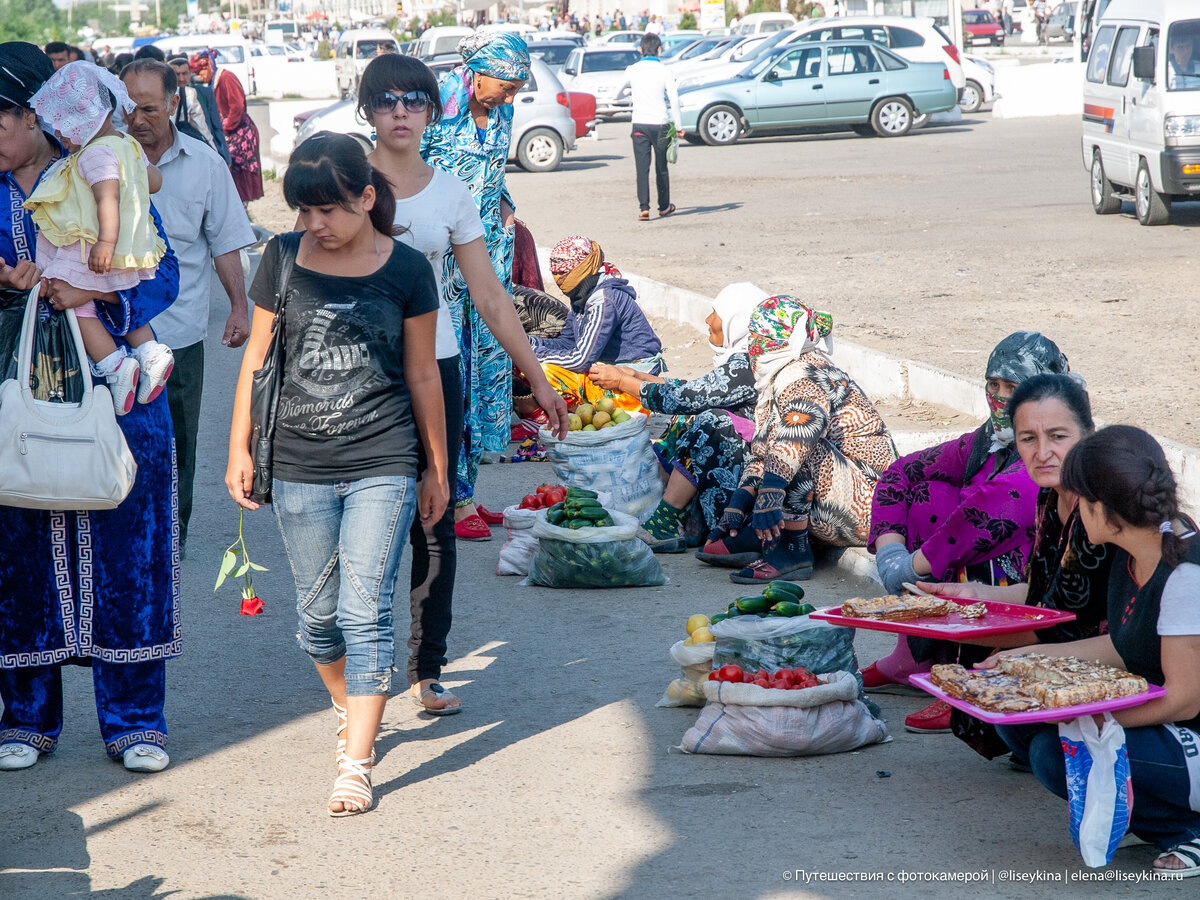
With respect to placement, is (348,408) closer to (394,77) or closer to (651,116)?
(394,77)

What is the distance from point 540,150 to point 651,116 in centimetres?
688

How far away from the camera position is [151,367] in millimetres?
3768

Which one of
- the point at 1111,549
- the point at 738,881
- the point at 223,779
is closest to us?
the point at 738,881

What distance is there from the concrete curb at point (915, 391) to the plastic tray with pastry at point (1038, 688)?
2200 mm

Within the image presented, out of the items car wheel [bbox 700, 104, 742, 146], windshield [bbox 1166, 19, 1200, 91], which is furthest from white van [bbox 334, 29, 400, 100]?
windshield [bbox 1166, 19, 1200, 91]

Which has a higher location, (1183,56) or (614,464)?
(1183,56)

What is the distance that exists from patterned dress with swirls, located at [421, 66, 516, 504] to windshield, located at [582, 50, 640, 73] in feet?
84.1

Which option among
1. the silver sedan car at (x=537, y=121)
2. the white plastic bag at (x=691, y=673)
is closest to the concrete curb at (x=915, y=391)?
the white plastic bag at (x=691, y=673)

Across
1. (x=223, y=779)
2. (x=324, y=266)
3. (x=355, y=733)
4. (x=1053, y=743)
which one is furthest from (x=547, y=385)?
(x=1053, y=743)

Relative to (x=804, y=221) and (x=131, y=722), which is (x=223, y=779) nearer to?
(x=131, y=722)

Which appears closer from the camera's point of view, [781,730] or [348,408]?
[348,408]

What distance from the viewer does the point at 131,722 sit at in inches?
154

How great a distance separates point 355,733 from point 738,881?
43.8 inches

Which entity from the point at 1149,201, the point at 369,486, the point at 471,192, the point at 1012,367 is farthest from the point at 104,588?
the point at 1149,201
